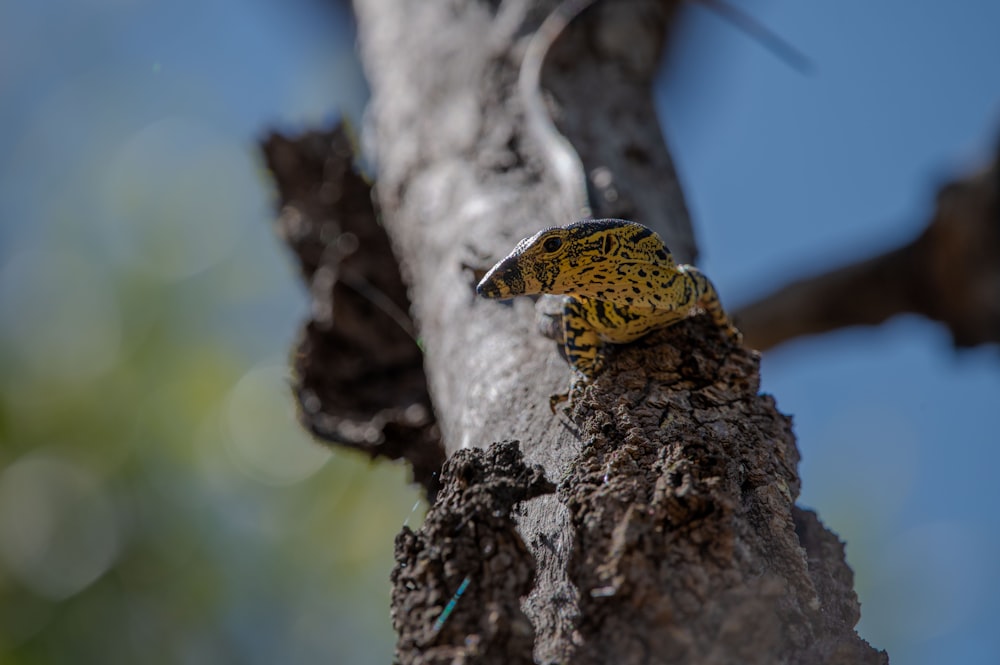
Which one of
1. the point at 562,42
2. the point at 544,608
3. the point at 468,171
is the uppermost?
the point at 562,42

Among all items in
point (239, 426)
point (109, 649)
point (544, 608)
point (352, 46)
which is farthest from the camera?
point (239, 426)

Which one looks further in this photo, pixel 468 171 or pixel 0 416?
pixel 0 416

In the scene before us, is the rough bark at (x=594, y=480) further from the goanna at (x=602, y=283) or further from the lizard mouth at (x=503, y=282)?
the lizard mouth at (x=503, y=282)

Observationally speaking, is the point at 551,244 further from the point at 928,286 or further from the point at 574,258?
the point at 928,286

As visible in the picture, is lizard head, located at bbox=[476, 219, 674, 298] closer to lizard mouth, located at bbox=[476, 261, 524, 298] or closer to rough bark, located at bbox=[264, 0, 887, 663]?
lizard mouth, located at bbox=[476, 261, 524, 298]

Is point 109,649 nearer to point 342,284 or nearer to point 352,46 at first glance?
point 342,284

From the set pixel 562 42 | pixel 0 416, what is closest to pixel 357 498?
pixel 0 416

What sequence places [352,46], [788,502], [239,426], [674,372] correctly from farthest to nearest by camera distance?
[239,426] < [352,46] < [674,372] < [788,502]

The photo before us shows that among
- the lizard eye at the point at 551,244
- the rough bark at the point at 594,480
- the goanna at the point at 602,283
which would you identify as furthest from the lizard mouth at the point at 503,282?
the rough bark at the point at 594,480
